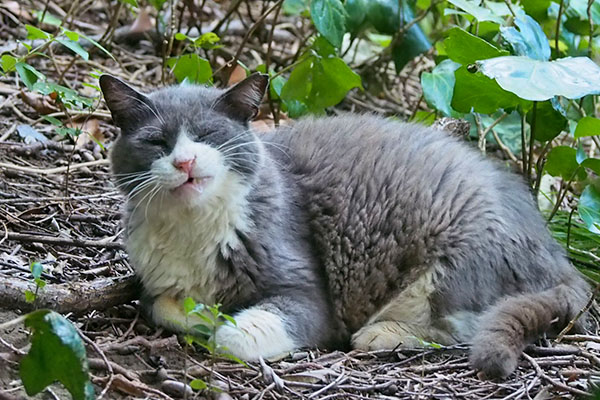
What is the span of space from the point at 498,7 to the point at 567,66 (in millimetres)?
1329

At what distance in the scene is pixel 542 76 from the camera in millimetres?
3240

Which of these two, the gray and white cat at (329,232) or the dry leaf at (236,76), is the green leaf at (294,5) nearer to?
the dry leaf at (236,76)

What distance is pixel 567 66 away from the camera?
3.36 m

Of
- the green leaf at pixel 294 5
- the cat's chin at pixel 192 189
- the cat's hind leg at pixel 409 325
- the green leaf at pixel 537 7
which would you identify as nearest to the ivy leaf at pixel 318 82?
the green leaf at pixel 537 7

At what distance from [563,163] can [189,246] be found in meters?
2.08

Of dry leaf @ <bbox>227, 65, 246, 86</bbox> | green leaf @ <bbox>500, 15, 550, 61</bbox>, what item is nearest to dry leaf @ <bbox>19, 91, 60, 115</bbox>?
dry leaf @ <bbox>227, 65, 246, 86</bbox>

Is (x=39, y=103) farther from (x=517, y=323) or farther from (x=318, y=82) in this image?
(x=517, y=323)

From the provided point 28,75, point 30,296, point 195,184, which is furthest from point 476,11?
point 30,296

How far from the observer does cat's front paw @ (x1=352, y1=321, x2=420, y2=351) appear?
3412mm

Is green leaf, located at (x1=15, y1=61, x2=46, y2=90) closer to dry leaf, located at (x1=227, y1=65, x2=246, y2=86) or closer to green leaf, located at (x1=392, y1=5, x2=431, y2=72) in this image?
dry leaf, located at (x1=227, y1=65, x2=246, y2=86)

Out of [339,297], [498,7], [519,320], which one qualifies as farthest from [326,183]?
[498,7]

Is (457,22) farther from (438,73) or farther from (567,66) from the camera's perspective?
(567,66)

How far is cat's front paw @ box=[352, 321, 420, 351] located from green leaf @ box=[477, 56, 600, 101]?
1.14m

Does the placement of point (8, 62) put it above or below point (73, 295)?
above
